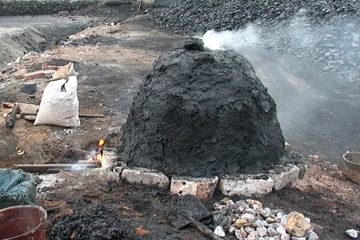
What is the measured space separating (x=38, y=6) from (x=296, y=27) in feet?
51.8

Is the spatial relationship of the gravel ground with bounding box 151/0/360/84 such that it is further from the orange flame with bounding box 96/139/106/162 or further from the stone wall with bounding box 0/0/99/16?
the stone wall with bounding box 0/0/99/16

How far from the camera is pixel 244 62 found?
18.1 ft

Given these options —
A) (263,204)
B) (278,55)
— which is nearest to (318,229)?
(263,204)

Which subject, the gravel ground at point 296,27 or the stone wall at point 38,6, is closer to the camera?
the gravel ground at point 296,27

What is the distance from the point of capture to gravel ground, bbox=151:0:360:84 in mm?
11266

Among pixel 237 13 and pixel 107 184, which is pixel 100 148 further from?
pixel 237 13

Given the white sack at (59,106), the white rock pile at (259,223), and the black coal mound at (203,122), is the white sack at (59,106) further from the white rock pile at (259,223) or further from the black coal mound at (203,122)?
the white rock pile at (259,223)

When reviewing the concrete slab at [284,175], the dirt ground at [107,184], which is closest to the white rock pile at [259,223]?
the dirt ground at [107,184]

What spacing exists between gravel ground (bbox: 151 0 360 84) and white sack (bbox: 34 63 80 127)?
681cm

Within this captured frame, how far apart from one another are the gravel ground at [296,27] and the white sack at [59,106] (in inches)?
268

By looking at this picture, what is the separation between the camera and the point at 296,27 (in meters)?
13.0

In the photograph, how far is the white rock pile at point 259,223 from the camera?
13.9 feet

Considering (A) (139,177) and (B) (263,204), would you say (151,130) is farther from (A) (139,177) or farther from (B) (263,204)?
(B) (263,204)

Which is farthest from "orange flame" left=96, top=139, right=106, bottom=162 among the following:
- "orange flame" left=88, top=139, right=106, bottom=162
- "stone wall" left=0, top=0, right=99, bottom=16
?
"stone wall" left=0, top=0, right=99, bottom=16
